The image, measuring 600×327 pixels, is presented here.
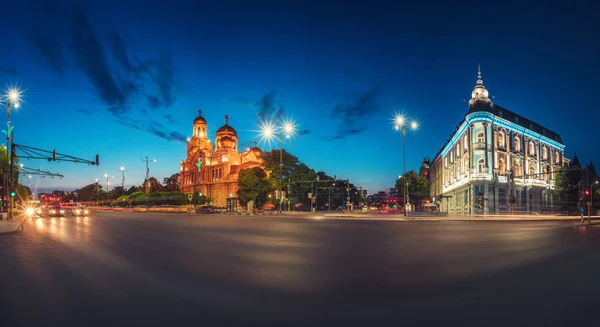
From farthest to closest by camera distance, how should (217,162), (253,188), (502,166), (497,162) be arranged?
(217,162) → (253,188) → (502,166) → (497,162)

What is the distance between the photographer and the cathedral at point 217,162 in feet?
317

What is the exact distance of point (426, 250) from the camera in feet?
41.3

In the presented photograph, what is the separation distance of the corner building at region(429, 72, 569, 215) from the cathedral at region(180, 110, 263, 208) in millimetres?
49964

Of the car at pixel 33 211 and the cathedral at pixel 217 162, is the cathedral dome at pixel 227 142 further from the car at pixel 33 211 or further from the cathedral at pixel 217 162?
the car at pixel 33 211

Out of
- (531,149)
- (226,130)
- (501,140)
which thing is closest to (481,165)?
(501,140)

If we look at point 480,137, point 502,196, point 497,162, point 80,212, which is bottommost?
point 80,212

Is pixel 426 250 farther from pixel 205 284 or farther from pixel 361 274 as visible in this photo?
pixel 205 284

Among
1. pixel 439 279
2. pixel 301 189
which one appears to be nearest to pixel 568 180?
pixel 301 189

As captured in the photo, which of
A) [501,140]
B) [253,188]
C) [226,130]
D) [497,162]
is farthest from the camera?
[226,130]

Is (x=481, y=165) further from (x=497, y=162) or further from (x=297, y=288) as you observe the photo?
(x=297, y=288)

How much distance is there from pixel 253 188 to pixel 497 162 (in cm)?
4756

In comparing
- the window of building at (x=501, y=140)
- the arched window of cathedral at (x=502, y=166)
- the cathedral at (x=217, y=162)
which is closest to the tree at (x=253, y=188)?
the cathedral at (x=217, y=162)

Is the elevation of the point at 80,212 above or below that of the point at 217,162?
below

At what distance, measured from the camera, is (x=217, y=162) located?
3976 inches
